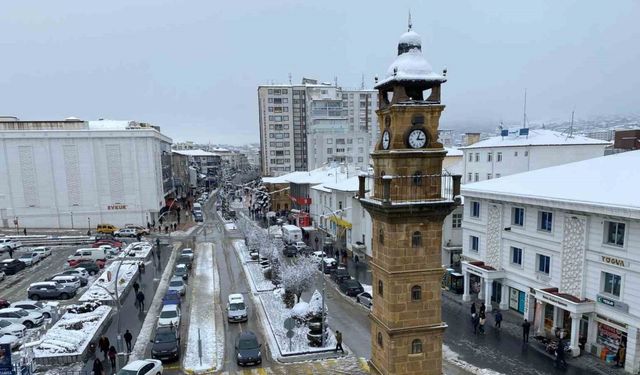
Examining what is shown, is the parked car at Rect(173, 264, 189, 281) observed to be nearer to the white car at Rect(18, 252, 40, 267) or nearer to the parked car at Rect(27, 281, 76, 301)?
the parked car at Rect(27, 281, 76, 301)

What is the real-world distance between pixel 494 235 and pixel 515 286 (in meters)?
3.67

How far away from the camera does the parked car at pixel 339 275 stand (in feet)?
120

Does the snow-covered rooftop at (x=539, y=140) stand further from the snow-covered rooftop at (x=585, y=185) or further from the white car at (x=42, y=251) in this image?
the white car at (x=42, y=251)

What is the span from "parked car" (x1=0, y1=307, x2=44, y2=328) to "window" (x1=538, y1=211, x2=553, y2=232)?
108ft

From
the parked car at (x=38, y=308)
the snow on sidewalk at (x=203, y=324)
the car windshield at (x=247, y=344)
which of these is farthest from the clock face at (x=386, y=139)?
the parked car at (x=38, y=308)

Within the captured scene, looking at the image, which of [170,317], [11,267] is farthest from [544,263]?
[11,267]

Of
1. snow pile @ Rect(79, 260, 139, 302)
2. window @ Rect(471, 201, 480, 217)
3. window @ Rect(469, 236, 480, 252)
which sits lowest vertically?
snow pile @ Rect(79, 260, 139, 302)

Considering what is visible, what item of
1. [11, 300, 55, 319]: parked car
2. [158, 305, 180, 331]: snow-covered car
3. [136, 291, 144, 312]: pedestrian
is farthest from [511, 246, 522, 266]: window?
[11, 300, 55, 319]: parked car

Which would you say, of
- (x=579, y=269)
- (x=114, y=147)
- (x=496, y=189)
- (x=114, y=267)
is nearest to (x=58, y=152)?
(x=114, y=147)

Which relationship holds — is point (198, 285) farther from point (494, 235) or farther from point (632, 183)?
point (632, 183)

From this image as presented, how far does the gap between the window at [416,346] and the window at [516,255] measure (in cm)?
1663

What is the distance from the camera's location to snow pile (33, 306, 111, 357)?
2292cm

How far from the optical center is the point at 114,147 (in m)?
65.2

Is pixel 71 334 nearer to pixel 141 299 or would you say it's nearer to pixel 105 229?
pixel 141 299
